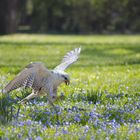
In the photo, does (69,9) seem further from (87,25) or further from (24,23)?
(24,23)

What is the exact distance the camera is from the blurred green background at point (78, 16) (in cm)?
3991

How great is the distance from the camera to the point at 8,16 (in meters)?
→ 39.2

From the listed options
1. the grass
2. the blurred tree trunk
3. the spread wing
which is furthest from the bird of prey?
the blurred tree trunk

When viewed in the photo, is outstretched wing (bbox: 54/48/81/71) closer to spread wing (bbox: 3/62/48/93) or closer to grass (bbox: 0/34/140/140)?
grass (bbox: 0/34/140/140)

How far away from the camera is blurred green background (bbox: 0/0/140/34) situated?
39.9 metres

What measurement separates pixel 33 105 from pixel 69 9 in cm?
4518

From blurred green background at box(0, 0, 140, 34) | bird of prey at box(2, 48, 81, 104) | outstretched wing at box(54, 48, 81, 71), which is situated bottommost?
blurred green background at box(0, 0, 140, 34)

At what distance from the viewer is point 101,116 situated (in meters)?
6.39

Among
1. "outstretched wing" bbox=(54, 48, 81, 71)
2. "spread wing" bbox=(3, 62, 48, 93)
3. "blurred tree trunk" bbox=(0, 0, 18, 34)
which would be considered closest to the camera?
"spread wing" bbox=(3, 62, 48, 93)

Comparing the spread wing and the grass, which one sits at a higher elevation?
the spread wing

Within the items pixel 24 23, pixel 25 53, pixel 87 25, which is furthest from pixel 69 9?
pixel 25 53

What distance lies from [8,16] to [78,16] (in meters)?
9.15

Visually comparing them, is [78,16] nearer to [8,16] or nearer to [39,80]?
[8,16]

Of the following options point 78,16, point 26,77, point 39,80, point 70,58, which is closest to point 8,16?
point 78,16
